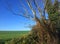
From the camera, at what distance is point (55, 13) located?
71.1ft

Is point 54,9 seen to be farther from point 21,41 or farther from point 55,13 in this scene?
point 21,41

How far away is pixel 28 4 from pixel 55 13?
11.6ft

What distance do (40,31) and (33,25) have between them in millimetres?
1662

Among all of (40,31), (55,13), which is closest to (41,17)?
(40,31)

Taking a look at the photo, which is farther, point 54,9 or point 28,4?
point 54,9

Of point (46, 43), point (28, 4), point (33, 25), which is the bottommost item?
point (46, 43)

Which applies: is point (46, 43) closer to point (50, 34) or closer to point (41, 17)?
point (50, 34)

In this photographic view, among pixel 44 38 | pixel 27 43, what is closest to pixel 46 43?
pixel 44 38

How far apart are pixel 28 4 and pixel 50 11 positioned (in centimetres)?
257

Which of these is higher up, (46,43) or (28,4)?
(28,4)

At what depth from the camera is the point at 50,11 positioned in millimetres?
20828

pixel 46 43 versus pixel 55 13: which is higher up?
pixel 55 13

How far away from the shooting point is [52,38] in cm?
1936

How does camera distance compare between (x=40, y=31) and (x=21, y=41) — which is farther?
(x=21, y=41)
